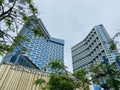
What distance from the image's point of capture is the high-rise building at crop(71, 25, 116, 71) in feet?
155

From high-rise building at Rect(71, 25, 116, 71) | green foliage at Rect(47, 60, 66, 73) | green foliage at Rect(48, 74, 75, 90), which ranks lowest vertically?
green foliage at Rect(48, 74, 75, 90)

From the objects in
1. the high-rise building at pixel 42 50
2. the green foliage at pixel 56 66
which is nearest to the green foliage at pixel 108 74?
the green foliage at pixel 56 66

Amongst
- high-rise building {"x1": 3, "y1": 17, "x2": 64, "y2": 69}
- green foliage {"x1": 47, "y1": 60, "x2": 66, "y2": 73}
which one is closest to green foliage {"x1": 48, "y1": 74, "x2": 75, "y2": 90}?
green foliage {"x1": 47, "y1": 60, "x2": 66, "y2": 73}

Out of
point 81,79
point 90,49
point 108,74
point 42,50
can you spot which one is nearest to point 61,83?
point 81,79

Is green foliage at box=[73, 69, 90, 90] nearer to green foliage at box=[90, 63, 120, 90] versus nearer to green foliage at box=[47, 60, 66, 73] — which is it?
green foliage at box=[90, 63, 120, 90]

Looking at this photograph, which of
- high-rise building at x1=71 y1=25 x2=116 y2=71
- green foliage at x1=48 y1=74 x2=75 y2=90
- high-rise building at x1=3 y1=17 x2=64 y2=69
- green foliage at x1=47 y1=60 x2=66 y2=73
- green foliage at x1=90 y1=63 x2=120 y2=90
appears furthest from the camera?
high-rise building at x1=3 y1=17 x2=64 y2=69

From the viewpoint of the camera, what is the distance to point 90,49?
181 ft

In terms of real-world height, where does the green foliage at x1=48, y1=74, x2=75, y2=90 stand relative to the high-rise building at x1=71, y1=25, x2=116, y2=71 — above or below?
below

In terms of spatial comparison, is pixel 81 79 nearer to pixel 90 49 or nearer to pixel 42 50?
pixel 90 49

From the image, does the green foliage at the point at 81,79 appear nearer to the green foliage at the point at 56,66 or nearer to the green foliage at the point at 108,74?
the green foliage at the point at 108,74

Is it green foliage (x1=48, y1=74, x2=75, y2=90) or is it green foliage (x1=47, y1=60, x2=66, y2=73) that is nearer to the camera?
green foliage (x1=48, y1=74, x2=75, y2=90)

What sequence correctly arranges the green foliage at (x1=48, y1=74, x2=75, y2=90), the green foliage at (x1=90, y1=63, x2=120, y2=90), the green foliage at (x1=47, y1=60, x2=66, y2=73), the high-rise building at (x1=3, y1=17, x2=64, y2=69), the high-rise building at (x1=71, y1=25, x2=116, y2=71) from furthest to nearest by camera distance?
1. the high-rise building at (x1=3, y1=17, x2=64, y2=69)
2. the high-rise building at (x1=71, y1=25, x2=116, y2=71)
3. the green foliage at (x1=47, y1=60, x2=66, y2=73)
4. the green foliage at (x1=48, y1=74, x2=75, y2=90)
5. the green foliage at (x1=90, y1=63, x2=120, y2=90)

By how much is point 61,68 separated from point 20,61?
4493 centimetres

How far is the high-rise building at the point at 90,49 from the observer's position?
155 ft
